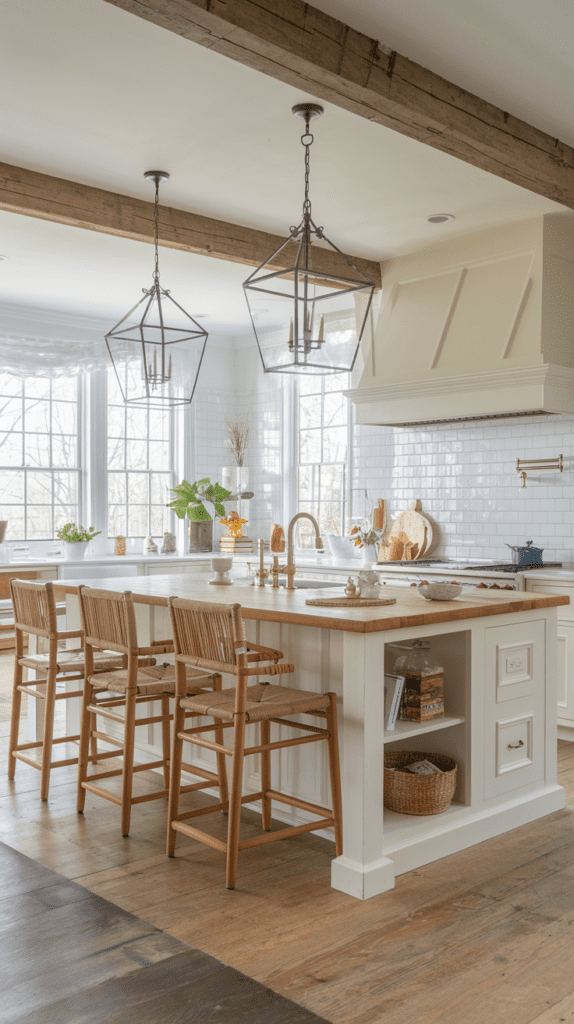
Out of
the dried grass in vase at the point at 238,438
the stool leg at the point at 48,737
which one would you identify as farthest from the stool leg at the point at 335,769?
the dried grass in vase at the point at 238,438

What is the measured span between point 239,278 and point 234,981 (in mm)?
5366

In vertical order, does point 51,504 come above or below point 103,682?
above

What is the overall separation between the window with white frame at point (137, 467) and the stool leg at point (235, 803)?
5726 millimetres

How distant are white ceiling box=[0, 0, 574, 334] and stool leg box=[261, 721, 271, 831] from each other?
269cm

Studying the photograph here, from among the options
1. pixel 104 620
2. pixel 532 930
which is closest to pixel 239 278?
pixel 104 620

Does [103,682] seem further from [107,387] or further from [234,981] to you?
[107,387]

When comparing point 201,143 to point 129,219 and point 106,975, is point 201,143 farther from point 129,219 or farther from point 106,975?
point 106,975

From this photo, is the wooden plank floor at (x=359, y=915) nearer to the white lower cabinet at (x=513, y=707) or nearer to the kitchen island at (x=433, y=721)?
the kitchen island at (x=433, y=721)

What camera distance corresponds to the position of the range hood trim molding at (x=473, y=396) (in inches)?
204

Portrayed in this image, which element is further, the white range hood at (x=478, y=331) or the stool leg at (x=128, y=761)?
the white range hood at (x=478, y=331)

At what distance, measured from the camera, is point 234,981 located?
2.37 meters

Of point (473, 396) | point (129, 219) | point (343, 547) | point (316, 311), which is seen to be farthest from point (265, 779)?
point (316, 311)

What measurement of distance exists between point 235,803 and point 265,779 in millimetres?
589

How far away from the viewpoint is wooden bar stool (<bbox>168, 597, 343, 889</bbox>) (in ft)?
9.65
